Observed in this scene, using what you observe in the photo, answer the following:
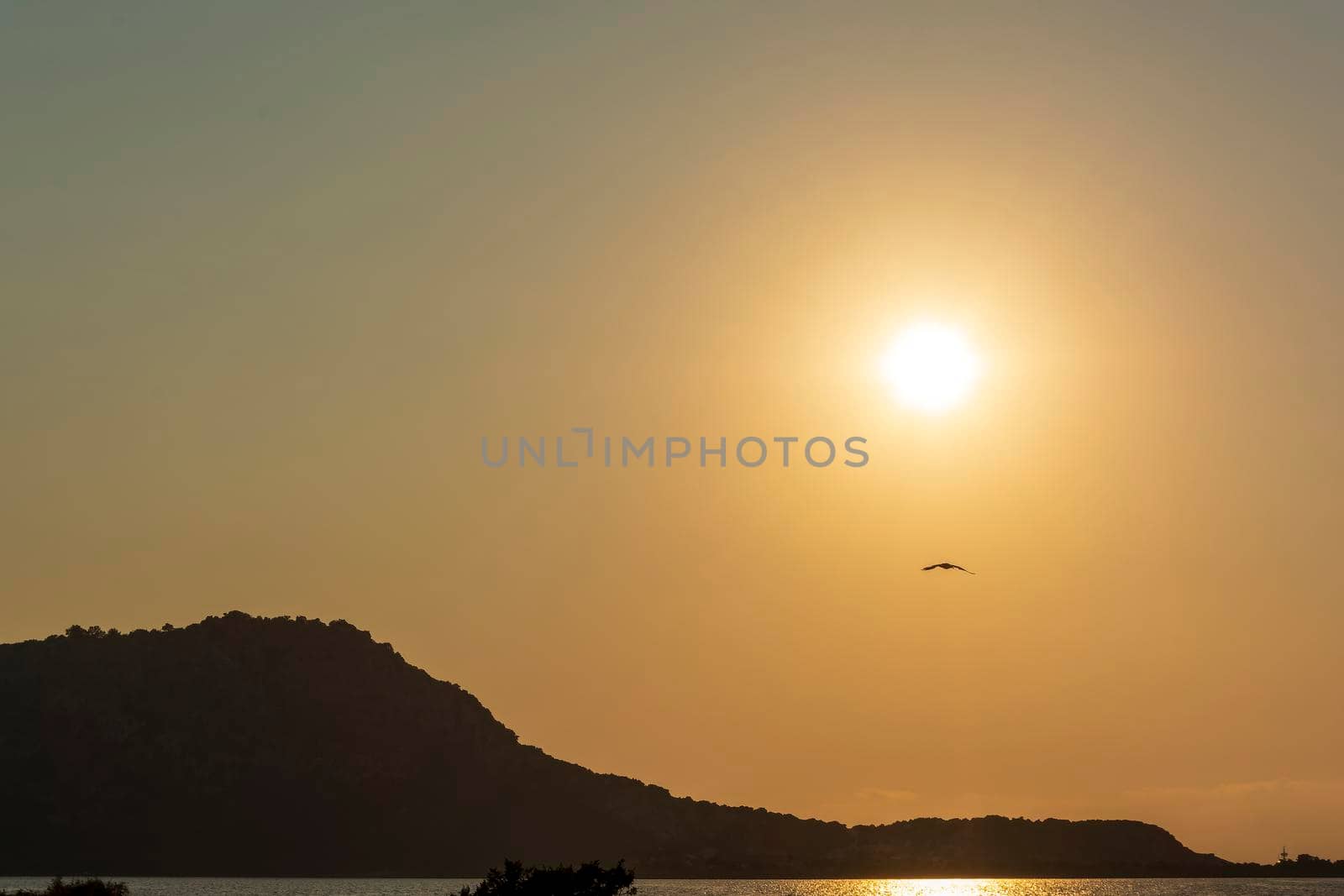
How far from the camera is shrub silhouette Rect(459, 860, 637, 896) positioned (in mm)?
94312

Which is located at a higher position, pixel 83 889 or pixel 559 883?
pixel 559 883

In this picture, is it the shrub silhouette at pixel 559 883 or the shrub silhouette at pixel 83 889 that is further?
the shrub silhouette at pixel 83 889

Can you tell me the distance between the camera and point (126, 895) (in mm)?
112438

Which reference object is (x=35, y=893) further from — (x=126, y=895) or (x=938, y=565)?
(x=938, y=565)

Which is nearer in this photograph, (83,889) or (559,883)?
(559,883)

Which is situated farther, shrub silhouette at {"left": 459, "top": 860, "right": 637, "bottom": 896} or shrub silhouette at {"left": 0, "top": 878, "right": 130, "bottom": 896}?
shrub silhouette at {"left": 0, "top": 878, "right": 130, "bottom": 896}

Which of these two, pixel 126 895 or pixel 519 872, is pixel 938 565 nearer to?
pixel 519 872

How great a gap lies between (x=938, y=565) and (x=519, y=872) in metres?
29.4

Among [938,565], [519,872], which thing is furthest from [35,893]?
[938,565]

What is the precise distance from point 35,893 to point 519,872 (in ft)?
129

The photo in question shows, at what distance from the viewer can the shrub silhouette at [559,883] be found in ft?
309

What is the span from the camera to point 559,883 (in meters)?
95.1

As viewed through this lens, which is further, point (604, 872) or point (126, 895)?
point (126, 895)

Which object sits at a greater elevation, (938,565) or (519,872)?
(938,565)
